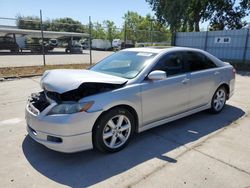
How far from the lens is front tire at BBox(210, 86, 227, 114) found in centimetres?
504

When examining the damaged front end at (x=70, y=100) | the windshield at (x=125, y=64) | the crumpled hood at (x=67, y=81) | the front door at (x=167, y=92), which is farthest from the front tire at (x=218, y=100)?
the damaged front end at (x=70, y=100)

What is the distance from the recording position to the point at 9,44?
26.9 meters

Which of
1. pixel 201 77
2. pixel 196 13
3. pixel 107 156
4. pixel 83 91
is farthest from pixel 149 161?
pixel 196 13

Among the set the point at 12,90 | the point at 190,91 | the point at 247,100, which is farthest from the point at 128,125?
the point at 12,90

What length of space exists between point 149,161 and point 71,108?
1.30m

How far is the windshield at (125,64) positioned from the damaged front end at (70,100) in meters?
0.52

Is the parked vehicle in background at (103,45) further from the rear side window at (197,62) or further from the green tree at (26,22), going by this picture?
the rear side window at (197,62)

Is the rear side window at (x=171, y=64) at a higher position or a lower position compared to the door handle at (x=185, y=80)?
higher

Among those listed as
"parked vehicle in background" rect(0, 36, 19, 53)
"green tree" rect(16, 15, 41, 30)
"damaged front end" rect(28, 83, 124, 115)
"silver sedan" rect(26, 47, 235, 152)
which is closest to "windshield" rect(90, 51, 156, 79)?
"silver sedan" rect(26, 47, 235, 152)

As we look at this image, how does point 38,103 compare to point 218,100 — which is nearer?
point 38,103

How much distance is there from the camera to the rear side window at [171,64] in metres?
3.92

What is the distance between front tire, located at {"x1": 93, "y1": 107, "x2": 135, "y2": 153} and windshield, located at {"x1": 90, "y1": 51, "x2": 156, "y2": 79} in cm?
68

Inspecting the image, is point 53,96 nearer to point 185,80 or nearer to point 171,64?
point 171,64

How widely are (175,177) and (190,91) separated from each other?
1.96 meters
